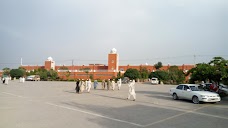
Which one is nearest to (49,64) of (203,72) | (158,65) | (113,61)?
(113,61)

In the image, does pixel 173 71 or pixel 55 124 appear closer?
pixel 55 124

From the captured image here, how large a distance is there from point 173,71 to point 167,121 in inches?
2171

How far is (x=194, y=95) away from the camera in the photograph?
17000mm

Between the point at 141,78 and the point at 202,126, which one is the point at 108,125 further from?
the point at 141,78

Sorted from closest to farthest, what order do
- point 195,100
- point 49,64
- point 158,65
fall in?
point 195,100, point 158,65, point 49,64

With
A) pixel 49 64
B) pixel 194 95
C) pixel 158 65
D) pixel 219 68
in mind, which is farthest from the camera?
pixel 49 64

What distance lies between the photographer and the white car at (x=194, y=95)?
16.4 meters

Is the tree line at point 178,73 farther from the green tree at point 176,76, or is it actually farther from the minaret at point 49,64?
the minaret at point 49,64

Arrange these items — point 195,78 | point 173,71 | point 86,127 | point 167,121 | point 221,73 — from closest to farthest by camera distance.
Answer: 1. point 86,127
2. point 167,121
3. point 221,73
4. point 195,78
5. point 173,71

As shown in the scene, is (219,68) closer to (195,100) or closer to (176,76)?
(195,100)

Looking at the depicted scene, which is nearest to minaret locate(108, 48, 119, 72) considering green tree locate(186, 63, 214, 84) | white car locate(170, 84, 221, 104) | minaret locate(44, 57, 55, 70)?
minaret locate(44, 57, 55, 70)

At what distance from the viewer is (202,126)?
29.2 ft

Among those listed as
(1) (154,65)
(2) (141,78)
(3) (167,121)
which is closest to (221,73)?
(3) (167,121)

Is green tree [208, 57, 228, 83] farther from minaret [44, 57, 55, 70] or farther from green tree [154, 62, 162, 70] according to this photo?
minaret [44, 57, 55, 70]
